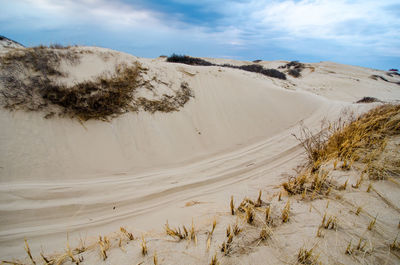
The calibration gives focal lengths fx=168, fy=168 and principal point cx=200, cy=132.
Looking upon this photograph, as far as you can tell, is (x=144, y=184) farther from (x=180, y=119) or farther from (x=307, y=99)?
(x=307, y=99)

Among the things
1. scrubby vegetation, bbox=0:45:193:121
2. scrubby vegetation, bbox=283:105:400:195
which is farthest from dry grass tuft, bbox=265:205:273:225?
scrubby vegetation, bbox=0:45:193:121

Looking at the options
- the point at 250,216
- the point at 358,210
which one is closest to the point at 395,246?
the point at 358,210

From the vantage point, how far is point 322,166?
7.53 feet

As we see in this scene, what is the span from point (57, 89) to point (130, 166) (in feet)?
7.06

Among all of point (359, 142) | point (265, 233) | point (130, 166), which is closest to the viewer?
point (265, 233)

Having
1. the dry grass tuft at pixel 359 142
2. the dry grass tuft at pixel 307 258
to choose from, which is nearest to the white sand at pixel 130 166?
the dry grass tuft at pixel 307 258

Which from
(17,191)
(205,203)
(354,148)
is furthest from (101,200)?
(354,148)

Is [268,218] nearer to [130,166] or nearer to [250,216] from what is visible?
[250,216]

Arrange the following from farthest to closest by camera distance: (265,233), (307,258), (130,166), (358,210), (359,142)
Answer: (130,166) → (359,142) → (358,210) → (265,233) → (307,258)

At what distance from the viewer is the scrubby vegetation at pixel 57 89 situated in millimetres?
3244

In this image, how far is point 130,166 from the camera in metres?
3.31

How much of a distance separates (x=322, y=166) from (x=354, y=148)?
0.59 metres

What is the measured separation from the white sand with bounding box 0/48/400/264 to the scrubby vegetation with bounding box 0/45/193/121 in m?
0.21

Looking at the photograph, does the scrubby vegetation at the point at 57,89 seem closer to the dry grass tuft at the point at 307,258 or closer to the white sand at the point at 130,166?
the white sand at the point at 130,166
